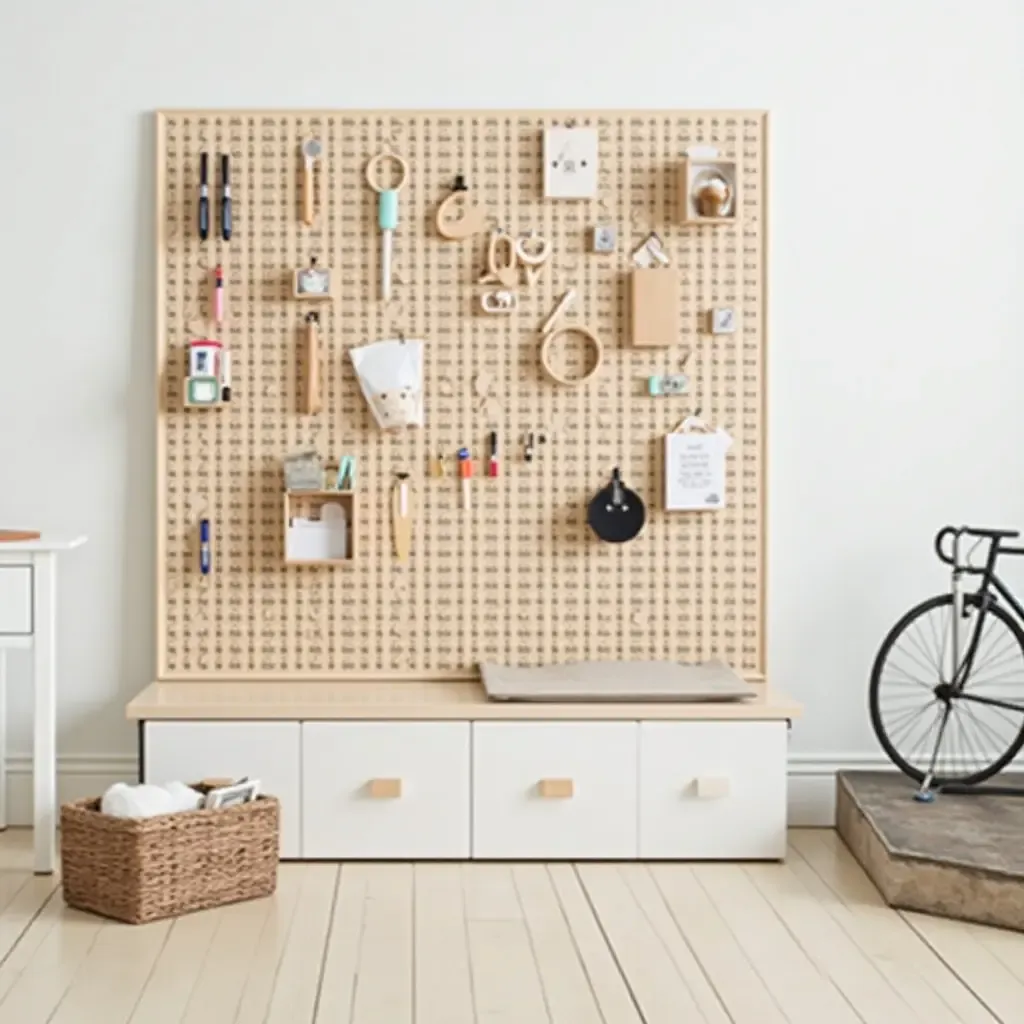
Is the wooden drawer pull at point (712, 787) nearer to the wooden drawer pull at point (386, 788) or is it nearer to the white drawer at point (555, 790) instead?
the white drawer at point (555, 790)

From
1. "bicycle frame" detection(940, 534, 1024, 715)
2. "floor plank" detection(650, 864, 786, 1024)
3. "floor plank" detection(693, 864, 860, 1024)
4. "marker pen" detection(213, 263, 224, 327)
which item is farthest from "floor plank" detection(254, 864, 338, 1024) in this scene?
"bicycle frame" detection(940, 534, 1024, 715)

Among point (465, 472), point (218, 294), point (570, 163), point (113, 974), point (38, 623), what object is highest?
point (570, 163)

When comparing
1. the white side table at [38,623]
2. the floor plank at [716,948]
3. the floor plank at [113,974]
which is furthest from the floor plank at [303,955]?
the floor plank at [716,948]

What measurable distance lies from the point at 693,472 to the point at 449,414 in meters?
0.66

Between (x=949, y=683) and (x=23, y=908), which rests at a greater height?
(x=949, y=683)

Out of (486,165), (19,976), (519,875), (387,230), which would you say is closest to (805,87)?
(486,165)

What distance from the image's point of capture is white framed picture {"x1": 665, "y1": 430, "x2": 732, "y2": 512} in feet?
14.3

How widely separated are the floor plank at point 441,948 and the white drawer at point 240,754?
0.35 m

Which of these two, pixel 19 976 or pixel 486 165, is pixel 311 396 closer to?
pixel 486 165

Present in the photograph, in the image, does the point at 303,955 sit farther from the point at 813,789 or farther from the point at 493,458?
the point at 813,789

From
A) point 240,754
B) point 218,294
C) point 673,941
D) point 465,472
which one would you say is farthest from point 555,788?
point 218,294

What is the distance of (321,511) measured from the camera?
4363 mm

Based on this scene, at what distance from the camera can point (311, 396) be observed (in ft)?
14.1

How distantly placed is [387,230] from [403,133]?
0.87 ft
